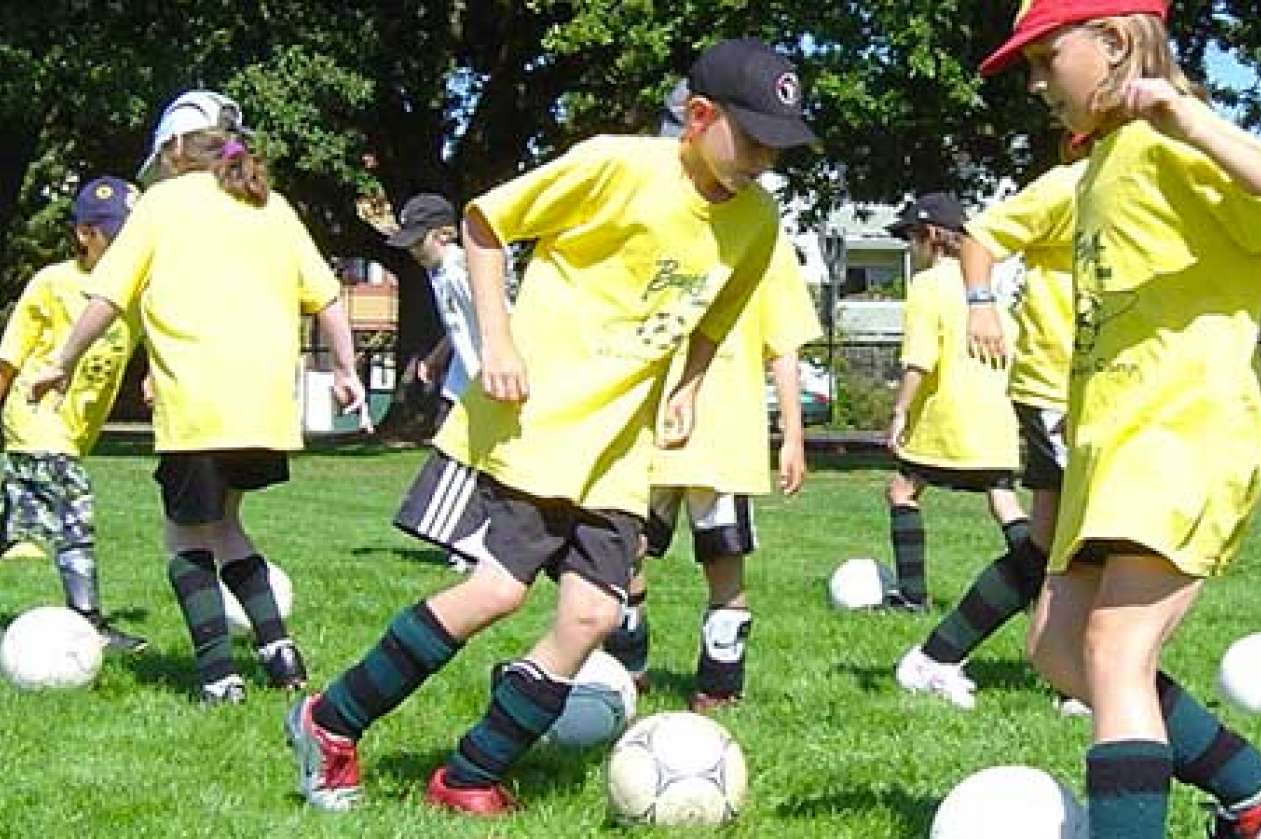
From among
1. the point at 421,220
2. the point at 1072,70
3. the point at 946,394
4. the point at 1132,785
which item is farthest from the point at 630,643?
the point at 421,220

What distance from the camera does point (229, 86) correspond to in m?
25.8

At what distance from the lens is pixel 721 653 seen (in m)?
6.67

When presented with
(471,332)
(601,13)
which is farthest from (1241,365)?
(601,13)

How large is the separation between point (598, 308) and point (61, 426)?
387 centimetres

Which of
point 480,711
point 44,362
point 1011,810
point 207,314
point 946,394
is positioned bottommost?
point 480,711

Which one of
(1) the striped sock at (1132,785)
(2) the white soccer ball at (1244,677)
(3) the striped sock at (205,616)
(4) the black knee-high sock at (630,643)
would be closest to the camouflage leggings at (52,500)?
(3) the striped sock at (205,616)

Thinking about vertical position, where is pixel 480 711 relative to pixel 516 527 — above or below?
below

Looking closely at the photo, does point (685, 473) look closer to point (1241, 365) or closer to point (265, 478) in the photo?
point (265, 478)

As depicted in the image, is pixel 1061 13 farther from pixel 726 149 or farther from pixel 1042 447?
pixel 1042 447

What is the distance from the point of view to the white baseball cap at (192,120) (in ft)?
22.3

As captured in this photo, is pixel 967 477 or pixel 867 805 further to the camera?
pixel 967 477

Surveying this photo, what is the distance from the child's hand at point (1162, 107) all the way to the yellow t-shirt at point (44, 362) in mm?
5042

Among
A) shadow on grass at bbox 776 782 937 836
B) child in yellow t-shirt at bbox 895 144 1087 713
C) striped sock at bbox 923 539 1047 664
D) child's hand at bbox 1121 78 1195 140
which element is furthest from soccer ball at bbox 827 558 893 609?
child's hand at bbox 1121 78 1195 140

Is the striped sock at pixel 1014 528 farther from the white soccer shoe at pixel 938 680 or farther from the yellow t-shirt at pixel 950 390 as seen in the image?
the white soccer shoe at pixel 938 680
